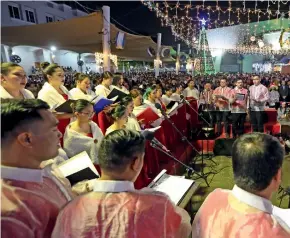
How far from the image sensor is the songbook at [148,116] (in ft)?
15.7

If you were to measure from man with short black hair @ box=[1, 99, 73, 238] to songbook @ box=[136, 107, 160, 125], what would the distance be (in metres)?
3.56

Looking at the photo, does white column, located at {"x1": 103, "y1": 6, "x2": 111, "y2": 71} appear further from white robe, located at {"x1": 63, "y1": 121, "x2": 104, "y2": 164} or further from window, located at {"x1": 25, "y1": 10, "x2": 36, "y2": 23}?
window, located at {"x1": 25, "y1": 10, "x2": 36, "y2": 23}

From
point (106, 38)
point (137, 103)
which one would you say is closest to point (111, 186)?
point (137, 103)

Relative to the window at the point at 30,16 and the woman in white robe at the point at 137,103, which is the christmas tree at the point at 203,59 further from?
the woman in white robe at the point at 137,103

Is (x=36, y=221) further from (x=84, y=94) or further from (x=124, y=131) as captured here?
(x=84, y=94)

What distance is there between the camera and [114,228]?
1.11 metres

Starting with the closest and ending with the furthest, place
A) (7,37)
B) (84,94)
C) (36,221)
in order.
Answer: (36,221) < (84,94) < (7,37)

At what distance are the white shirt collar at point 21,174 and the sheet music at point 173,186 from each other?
0.94m

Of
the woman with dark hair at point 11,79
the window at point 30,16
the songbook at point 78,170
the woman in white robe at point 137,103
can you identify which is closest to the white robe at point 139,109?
the woman in white robe at point 137,103

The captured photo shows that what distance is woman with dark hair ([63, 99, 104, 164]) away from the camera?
2.77 metres

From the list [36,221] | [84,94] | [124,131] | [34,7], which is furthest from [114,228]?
[34,7]

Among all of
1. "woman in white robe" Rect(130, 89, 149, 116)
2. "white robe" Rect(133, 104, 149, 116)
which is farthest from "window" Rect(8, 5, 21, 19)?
"white robe" Rect(133, 104, 149, 116)

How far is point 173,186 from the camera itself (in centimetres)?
199

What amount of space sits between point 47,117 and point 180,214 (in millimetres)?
711
